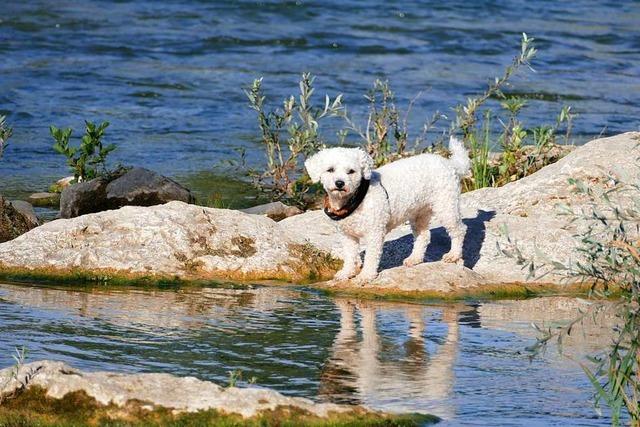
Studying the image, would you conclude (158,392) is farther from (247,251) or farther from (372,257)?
(247,251)

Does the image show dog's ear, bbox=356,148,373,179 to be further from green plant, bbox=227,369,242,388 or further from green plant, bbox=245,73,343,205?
green plant, bbox=227,369,242,388

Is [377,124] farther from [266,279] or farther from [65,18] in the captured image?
[65,18]

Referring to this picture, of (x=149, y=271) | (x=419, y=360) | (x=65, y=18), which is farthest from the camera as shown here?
(x=65, y=18)

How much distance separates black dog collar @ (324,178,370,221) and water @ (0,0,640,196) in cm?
616

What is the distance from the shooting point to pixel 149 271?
33.3 feet

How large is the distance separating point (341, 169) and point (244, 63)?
15783 millimetres

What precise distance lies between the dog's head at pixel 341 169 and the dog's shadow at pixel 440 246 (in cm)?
142

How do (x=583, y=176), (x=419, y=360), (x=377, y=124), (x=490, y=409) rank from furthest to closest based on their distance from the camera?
1. (x=377, y=124)
2. (x=583, y=176)
3. (x=419, y=360)
4. (x=490, y=409)

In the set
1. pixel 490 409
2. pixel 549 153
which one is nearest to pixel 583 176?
pixel 549 153

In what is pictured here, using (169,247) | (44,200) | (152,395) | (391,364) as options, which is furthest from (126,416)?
(44,200)

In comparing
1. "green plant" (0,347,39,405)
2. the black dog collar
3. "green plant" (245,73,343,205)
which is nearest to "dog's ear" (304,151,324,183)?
the black dog collar

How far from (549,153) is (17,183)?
6295 mm

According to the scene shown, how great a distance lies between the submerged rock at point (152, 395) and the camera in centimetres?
601

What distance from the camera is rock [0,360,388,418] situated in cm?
602
